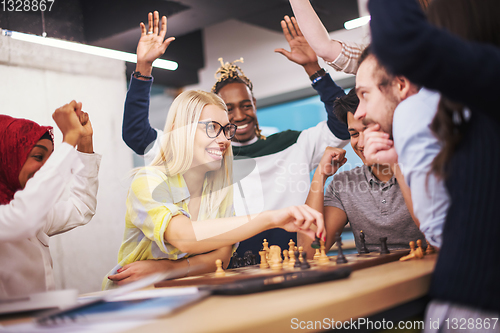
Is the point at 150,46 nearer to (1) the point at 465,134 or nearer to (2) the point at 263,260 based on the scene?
(2) the point at 263,260

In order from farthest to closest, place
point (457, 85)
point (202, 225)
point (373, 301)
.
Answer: point (202, 225) < point (373, 301) < point (457, 85)

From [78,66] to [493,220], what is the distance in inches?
177

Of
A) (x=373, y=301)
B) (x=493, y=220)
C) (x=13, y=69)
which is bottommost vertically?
(x=373, y=301)

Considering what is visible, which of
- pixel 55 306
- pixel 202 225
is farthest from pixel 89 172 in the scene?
pixel 55 306

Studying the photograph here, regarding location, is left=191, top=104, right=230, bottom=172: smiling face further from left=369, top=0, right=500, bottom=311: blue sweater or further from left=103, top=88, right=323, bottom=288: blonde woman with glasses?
left=369, top=0, right=500, bottom=311: blue sweater

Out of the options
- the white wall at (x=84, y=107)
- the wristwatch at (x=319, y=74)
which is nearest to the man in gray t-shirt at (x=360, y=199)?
the wristwatch at (x=319, y=74)

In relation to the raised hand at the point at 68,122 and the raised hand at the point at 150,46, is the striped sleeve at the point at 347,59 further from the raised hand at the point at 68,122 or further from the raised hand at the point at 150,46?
the raised hand at the point at 68,122

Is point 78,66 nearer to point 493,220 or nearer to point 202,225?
point 202,225

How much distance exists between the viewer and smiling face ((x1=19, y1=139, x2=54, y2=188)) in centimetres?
141

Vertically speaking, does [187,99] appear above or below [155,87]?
below

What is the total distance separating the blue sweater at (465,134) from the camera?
0.70 metres

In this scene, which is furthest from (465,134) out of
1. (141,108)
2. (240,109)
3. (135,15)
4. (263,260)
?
(135,15)

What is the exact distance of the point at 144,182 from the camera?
1623 mm

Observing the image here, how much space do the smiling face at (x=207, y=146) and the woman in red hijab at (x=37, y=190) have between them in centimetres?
45
